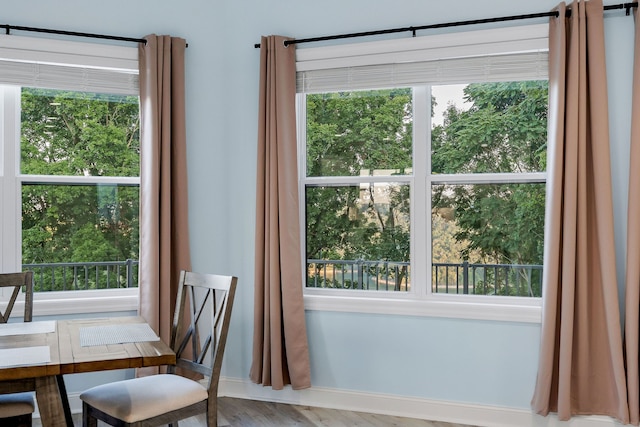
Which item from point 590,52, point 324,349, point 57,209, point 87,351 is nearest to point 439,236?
point 324,349

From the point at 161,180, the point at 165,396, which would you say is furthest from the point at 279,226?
the point at 165,396

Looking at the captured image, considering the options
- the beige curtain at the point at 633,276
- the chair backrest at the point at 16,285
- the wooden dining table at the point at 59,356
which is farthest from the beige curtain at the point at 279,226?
the beige curtain at the point at 633,276

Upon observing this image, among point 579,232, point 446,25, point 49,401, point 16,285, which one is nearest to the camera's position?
point 49,401

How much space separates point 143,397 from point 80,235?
157cm

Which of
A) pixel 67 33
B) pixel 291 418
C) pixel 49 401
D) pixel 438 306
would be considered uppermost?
pixel 67 33

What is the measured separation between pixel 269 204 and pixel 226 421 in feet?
4.27

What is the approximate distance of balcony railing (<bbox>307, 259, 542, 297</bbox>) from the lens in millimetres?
3182

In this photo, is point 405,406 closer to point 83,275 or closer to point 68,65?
point 83,275

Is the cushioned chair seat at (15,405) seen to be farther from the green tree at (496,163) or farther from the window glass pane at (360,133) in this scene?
the green tree at (496,163)

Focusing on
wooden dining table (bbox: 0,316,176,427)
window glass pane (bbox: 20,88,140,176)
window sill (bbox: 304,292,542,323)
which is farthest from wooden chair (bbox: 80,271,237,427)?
window glass pane (bbox: 20,88,140,176)

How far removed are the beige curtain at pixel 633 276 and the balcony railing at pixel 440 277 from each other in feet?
1.60

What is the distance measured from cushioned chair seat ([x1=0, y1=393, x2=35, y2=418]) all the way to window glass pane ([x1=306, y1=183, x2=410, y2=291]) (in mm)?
1767

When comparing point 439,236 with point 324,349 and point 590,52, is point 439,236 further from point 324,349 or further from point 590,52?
point 590,52

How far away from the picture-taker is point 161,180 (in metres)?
3.40
